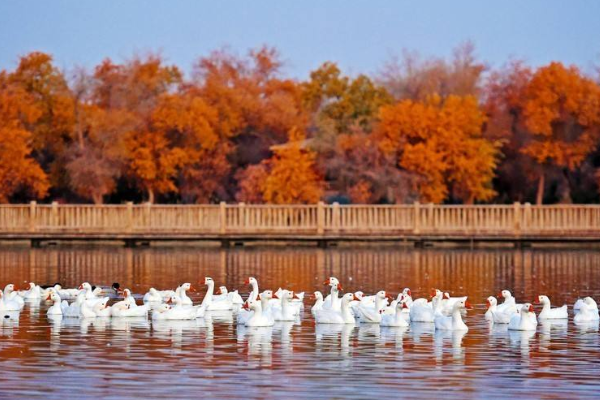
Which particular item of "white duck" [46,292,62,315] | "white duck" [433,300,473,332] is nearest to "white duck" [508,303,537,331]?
"white duck" [433,300,473,332]

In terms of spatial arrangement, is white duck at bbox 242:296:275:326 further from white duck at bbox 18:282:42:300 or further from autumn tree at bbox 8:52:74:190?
autumn tree at bbox 8:52:74:190

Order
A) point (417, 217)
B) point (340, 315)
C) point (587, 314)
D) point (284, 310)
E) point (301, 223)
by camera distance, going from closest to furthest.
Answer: point (340, 315)
point (587, 314)
point (284, 310)
point (417, 217)
point (301, 223)

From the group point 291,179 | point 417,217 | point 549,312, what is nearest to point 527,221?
point 417,217

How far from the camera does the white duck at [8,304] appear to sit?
29.0m

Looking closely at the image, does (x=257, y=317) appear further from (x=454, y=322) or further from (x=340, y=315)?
(x=454, y=322)

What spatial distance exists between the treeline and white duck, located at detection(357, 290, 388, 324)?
103 feet

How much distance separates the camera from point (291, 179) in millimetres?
60094

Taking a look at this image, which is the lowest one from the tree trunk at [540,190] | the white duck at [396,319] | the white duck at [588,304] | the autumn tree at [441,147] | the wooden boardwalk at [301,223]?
the white duck at [396,319]

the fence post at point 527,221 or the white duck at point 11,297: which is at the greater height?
the fence post at point 527,221

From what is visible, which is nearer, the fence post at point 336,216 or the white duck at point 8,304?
the white duck at point 8,304

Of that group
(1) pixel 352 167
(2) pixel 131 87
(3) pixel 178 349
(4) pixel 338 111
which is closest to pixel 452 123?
(1) pixel 352 167

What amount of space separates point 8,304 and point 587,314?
10.9 metres

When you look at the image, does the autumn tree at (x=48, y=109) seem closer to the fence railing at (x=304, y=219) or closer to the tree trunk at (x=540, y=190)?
the fence railing at (x=304, y=219)

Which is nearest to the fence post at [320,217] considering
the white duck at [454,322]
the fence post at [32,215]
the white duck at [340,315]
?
the fence post at [32,215]
